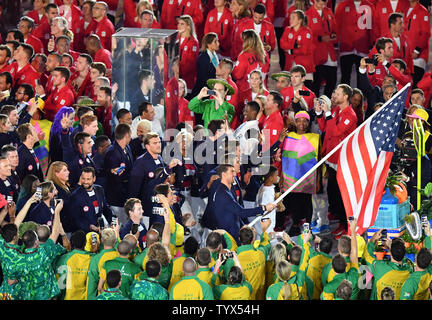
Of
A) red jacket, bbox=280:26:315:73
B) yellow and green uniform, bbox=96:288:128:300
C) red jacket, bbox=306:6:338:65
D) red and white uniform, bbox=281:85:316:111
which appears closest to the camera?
yellow and green uniform, bbox=96:288:128:300

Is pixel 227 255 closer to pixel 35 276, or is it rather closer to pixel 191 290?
pixel 191 290

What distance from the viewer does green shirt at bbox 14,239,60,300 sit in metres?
14.4

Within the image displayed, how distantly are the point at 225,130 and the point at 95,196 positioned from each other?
2.35 meters

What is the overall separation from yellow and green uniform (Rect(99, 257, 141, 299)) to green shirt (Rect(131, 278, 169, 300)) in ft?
1.59

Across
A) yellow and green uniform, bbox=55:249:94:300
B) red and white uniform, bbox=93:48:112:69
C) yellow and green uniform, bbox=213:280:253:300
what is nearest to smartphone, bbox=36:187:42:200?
yellow and green uniform, bbox=55:249:94:300

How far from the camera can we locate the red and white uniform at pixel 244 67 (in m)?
20.5

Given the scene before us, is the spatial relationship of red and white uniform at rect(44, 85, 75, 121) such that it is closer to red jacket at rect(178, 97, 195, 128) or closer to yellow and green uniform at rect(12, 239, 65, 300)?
red jacket at rect(178, 97, 195, 128)

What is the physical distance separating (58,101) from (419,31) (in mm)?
6201

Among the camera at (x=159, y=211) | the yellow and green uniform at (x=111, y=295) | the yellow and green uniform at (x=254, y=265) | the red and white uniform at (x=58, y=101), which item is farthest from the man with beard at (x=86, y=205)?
the red and white uniform at (x=58, y=101)

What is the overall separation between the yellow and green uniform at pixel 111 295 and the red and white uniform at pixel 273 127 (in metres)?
5.45

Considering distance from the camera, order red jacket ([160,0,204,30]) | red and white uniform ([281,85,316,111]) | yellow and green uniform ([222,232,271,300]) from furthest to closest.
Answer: red jacket ([160,0,204,30])
red and white uniform ([281,85,316,111])
yellow and green uniform ([222,232,271,300])

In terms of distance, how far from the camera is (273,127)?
1847 centimetres

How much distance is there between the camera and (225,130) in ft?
59.1
